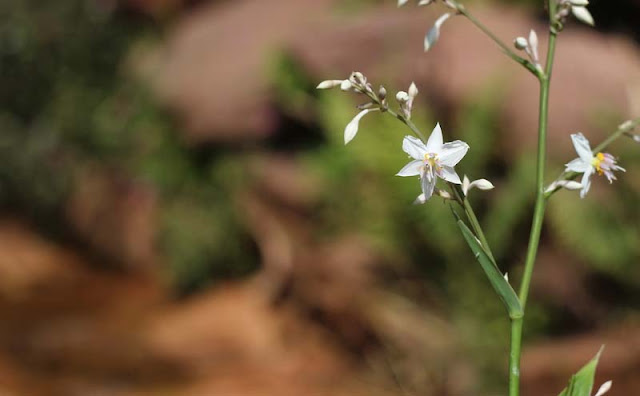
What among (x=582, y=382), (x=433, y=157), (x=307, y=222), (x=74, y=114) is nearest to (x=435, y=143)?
(x=433, y=157)

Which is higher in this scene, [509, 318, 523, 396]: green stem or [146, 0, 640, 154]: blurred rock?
[146, 0, 640, 154]: blurred rock

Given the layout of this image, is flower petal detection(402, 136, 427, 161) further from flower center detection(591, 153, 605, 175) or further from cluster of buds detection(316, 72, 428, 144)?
flower center detection(591, 153, 605, 175)

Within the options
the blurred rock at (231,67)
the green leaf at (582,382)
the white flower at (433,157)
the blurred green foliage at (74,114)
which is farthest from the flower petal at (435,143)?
the blurred green foliage at (74,114)

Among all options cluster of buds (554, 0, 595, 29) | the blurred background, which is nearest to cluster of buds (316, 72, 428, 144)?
cluster of buds (554, 0, 595, 29)

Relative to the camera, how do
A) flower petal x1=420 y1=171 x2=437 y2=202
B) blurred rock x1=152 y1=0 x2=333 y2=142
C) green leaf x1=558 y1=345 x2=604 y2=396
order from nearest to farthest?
flower petal x1=420 y1=171 x2=437 y2=202 < green leaf x1=558 y1=345 x2=604 y2=396 < blurred rock x1=152 y1=0 x2=333 y2=142

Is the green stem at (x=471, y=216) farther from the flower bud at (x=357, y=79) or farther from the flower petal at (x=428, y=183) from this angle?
the flower bud at (x=357, y=79)

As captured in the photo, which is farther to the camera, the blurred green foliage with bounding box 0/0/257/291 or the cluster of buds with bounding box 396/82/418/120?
the blurred green foliage with bounding box 0/0/257/291
